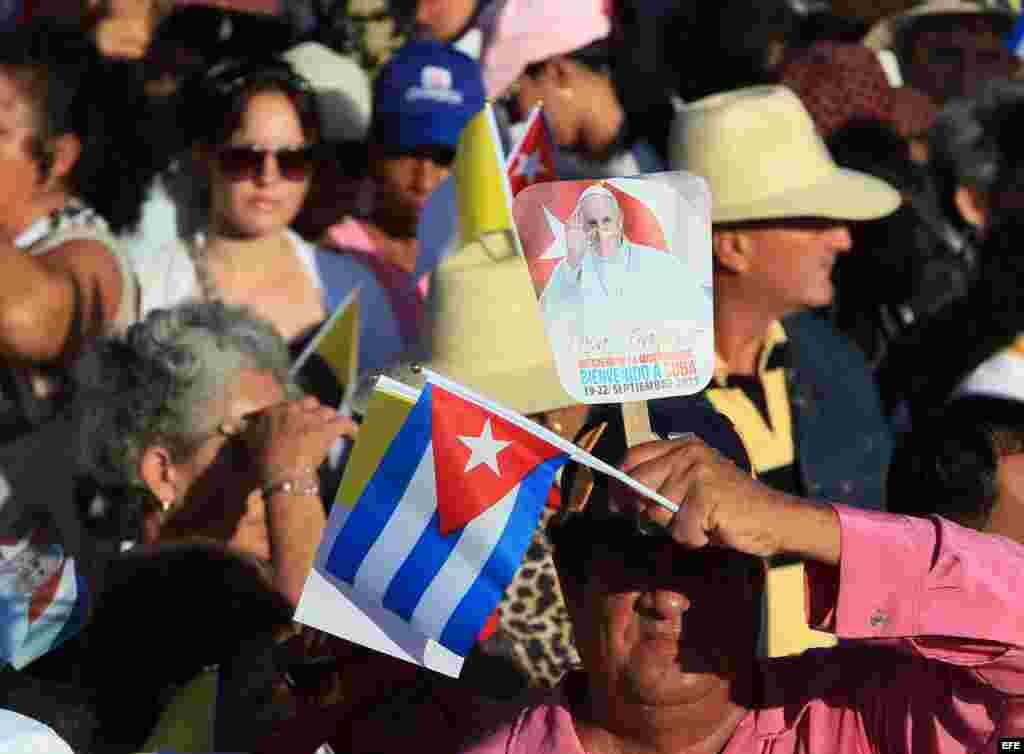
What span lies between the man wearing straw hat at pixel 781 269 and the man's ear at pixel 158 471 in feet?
4.18

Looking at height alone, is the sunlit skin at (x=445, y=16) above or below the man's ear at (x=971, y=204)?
above

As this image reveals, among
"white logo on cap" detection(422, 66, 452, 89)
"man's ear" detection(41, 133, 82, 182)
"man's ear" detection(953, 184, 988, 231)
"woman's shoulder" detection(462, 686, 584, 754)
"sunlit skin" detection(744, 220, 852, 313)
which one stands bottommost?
"man's ear" detection(953, 184, 988, 231)

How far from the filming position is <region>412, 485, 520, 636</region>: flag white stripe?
2.52m

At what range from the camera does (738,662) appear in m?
2.70

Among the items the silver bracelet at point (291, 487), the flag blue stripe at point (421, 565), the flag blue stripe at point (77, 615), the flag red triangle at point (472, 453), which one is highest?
the flag red triangle at point (472, 453)

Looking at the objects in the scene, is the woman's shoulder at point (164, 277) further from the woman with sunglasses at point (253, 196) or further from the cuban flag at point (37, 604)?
the cuban flag at point (37, 604)

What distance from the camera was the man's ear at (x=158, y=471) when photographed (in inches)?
154

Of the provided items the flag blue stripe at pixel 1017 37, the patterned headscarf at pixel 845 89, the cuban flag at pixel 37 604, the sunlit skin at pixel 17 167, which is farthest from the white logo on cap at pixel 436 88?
the cuban flag at pixel 37 604

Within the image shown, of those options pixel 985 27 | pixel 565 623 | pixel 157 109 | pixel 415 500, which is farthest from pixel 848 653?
pixel 985 27

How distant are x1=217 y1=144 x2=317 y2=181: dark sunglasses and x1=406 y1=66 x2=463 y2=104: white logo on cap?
1.11 ft

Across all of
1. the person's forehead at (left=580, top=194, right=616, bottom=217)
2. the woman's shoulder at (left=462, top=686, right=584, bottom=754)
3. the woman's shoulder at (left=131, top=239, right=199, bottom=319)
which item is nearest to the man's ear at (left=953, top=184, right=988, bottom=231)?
the woman's shoulder at (left=131, top=239, right=199, bottom=319)

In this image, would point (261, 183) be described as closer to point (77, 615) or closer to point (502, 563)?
point (77, 615)

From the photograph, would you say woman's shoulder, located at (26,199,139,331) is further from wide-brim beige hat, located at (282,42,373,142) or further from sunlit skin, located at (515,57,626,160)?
sunlit skin, located at (515,57,626,160)

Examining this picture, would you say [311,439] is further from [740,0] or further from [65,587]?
[740,0]
